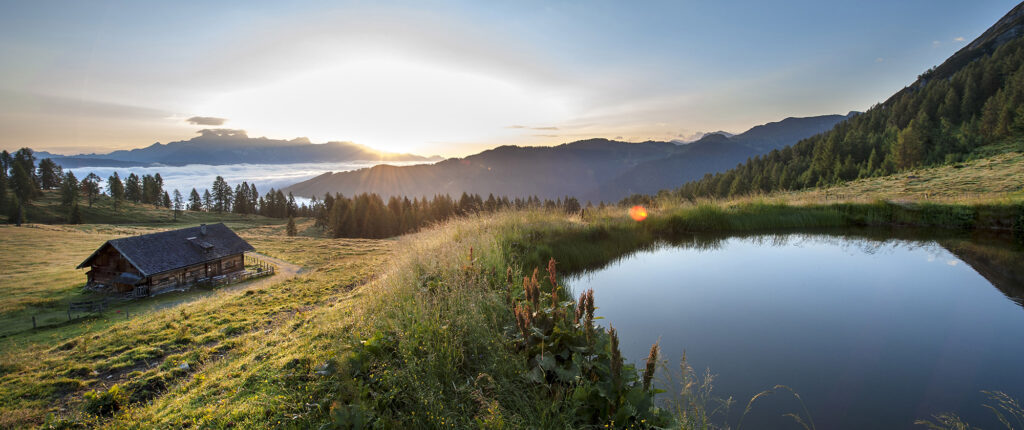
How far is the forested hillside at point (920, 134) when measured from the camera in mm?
32219

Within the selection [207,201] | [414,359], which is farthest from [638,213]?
[207,201]

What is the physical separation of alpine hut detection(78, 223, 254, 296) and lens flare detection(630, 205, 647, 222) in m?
35.7

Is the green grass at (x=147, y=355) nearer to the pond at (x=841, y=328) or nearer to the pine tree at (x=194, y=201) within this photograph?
the pond at (x=841, y=328)

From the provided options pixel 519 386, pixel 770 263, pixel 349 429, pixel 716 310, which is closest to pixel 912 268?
pixel 770 263

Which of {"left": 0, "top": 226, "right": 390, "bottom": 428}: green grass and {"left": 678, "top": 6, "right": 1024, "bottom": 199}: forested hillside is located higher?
{"left": 678, "top": 6, "right": 1024, "bottom": 199}: forested hillside

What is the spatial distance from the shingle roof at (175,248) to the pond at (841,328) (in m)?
36.7

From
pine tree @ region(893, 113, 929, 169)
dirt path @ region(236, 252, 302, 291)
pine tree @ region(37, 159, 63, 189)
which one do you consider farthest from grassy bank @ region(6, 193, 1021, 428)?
pine tree @ region(37, 159, 63, 189)

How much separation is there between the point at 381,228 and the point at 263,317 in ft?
188

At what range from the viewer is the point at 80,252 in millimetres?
37500

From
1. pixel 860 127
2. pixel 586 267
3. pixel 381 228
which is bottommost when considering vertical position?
pixel 381 228

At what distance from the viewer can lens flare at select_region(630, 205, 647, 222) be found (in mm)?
13789

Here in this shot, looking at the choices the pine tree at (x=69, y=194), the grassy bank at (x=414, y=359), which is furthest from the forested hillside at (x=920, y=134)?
the pine tree at (x=69, y=194)

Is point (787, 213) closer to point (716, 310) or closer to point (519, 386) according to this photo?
point (716, 310)

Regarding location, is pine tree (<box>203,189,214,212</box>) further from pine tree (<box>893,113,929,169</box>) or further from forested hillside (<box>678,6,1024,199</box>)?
pine tree (<box>893,113,929,169</box>)
